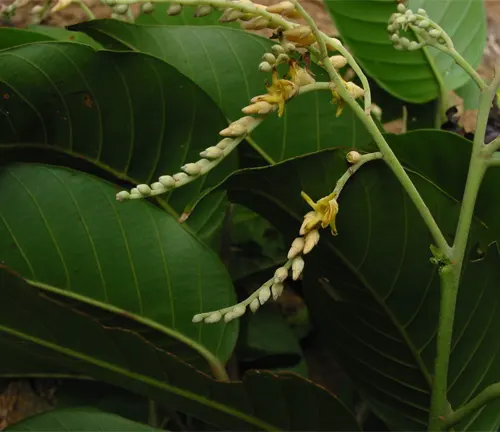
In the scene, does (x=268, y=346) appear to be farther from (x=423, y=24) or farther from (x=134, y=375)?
(x=423, y=24)

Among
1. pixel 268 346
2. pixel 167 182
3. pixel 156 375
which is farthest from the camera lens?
pixel 268 346

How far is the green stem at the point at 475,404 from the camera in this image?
394 millimetres

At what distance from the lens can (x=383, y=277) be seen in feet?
1.54

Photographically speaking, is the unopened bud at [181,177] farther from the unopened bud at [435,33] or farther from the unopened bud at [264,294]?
the unopened bud at [435,33]

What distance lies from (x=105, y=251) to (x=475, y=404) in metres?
0.27

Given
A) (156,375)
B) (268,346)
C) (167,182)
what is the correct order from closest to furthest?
1. (167,182)
2. (156,375)
3. (268,346)

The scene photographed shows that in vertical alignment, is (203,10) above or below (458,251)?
above

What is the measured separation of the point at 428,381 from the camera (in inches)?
19.7

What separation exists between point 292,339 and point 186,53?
0.29 metres

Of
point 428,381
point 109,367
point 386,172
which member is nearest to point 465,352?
point 428,381

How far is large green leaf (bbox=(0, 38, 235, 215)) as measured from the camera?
17.9 inches

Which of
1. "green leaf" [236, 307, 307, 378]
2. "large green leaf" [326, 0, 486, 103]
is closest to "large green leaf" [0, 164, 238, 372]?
"green leaf" [236, 307, 307, 378]

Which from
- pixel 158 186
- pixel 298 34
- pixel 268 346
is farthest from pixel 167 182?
pixel 268 346

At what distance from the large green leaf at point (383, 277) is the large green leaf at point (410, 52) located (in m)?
0.15
